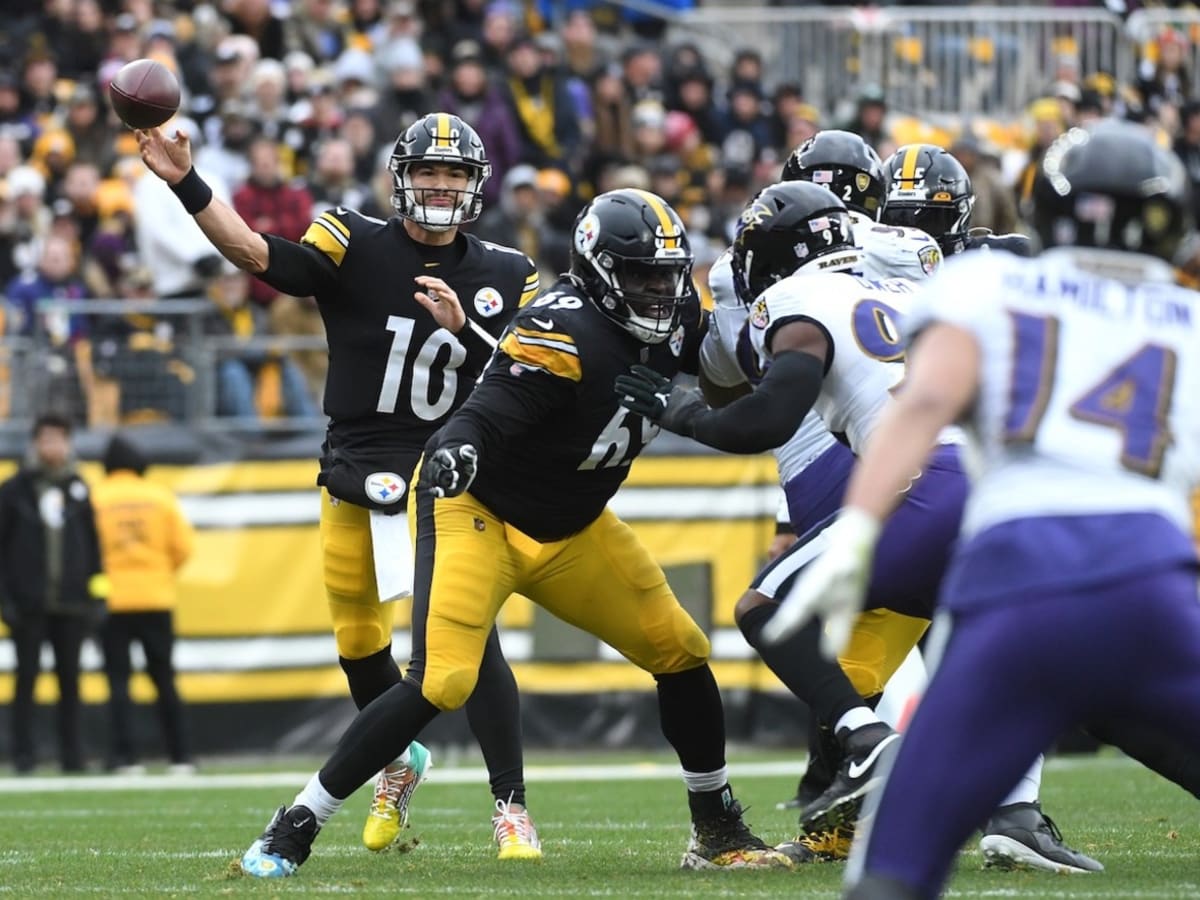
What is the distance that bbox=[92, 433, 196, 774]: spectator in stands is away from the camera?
37.8 feet

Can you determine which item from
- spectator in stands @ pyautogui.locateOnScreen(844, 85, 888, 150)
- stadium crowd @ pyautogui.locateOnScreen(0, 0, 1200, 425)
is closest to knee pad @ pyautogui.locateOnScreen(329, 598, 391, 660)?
stadium crowd @ pyautogui.locateOnScreen(0, 0, 1200, 425)

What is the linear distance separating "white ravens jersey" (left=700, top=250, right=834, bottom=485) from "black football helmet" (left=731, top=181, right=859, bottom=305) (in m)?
0.41

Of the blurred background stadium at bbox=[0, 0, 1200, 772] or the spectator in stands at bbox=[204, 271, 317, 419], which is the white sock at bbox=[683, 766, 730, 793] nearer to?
the blurred background stadium at bbox=[0, 0, 1200, 772]

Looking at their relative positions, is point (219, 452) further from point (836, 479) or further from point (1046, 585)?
point (1046, 585)

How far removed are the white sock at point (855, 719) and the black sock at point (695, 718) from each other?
0.61 metres

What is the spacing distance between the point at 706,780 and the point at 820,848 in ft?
1.17

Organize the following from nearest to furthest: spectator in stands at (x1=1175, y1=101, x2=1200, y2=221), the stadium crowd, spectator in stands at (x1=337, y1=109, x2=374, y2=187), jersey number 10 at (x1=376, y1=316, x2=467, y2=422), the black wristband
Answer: the black wristband < jersey number 10 at (x1=376, y1=316, x2=467, y2=422) < the stadium crowd < spectator in stands at (x1=337, y1=109, x2=374, y2=187) < spectator in stands at (x1=1175, y1=101, x2=1200, y2=221)

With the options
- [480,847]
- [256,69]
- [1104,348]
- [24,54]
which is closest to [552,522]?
[480,847]

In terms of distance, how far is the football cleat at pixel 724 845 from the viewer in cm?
576

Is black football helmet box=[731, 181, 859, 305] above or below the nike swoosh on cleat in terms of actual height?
above

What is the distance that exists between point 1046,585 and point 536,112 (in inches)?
487

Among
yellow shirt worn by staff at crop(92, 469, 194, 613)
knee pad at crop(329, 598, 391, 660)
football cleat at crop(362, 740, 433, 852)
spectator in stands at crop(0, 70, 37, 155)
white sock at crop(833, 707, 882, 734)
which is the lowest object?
yellow shirt worn by staff at crop(92, 469, 194, 613)

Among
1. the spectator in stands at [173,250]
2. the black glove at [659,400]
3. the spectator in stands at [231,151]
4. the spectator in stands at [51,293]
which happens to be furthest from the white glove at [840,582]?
the spectator in stands at [231,151]

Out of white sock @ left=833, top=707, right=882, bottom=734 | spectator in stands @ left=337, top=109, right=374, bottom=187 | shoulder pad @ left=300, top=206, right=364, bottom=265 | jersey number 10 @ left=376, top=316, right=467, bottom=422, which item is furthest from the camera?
spectator in stands @ left=337, top=109, right=374, bottom=187
